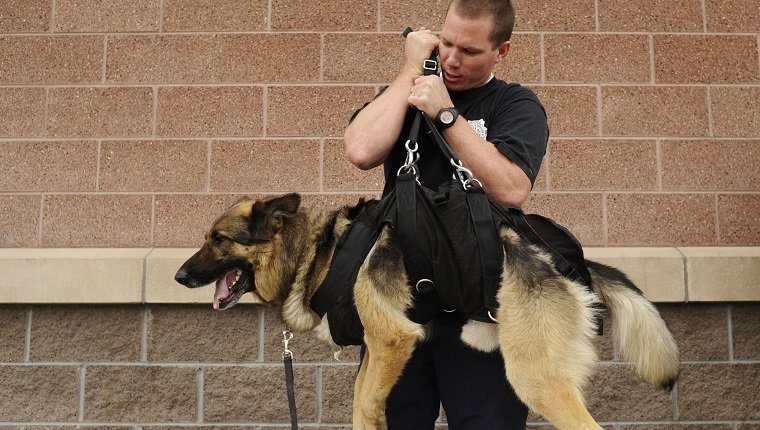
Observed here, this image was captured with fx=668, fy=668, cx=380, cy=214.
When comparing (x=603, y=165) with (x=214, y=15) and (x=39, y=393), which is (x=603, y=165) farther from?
(x=39, y=393)

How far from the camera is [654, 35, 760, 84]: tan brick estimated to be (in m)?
4.36

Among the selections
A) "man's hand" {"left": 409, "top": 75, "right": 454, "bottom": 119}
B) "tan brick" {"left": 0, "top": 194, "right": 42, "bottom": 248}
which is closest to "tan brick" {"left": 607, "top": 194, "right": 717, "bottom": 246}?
"man's hand" {"left": 409, "top": 75, "right": 454, "bottom": 119}

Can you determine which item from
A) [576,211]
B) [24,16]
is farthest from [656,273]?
[24,16]

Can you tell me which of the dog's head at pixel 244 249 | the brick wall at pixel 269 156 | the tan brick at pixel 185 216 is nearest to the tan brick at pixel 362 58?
the brick wall at pixel 269 156

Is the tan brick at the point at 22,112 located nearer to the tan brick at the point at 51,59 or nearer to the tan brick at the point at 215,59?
the tan brick at the point at 51,59

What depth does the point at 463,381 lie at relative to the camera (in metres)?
2.28

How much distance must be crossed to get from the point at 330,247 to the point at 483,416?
0.96m

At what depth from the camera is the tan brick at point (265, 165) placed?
14.3 ft

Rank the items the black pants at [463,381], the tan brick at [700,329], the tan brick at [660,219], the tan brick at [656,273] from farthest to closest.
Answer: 1. the tan brick at [660,219]
2. the tan brick at [700,329]
3. the tan brick at [656,273]
4. the black pants at [463,381]

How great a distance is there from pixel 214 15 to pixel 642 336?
3.38 m

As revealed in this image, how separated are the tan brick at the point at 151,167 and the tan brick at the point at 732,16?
344cm

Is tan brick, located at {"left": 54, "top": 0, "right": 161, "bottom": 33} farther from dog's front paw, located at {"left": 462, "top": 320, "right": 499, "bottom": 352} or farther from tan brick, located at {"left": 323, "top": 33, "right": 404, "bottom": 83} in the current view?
dog's front paw, located at {"left": 462, "top": 320, "right": 499, "bottom": 352}

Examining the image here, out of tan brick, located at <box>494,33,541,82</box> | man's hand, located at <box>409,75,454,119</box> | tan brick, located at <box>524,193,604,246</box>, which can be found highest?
tan brick, located at <box>494,33,541,82</box>

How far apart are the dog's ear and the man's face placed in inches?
36.2
